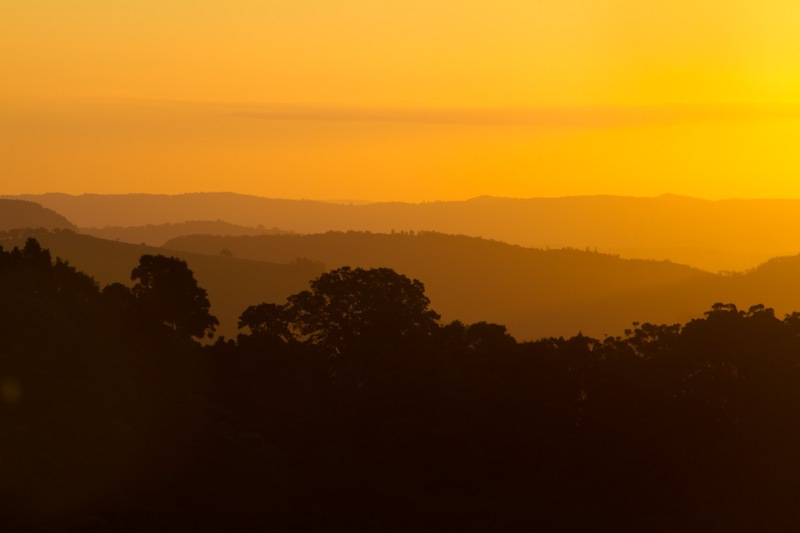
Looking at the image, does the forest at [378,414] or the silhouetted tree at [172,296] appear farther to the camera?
the silhouetted tree at [172,296]

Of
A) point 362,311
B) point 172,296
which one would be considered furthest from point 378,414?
point 172,296

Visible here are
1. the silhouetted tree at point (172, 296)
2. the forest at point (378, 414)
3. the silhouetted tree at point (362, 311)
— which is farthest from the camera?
the silhouetted tree at point (362, 311)

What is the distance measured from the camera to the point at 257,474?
4959cm

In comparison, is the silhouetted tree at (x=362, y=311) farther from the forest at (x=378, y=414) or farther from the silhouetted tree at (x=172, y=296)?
the silhouetted tree at (x=172, y=296)

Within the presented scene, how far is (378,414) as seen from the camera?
6178 centimetres

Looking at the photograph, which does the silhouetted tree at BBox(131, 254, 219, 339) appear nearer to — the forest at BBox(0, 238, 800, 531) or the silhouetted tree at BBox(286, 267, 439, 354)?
the forest at BBox(0, 238, 800, 531)

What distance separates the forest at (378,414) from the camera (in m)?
48.7

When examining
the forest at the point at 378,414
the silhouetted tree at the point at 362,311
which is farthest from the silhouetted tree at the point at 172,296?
the silhouetted tree at the point at 362,311

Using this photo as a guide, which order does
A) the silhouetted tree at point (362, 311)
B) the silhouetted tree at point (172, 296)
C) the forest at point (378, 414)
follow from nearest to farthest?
the forest at point (378, 414) < the silhouetted tree at point (172, 296) < the silhouetted tree at point (362, 311)

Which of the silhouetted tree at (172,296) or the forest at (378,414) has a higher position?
the silhouetted tree at (172,296)

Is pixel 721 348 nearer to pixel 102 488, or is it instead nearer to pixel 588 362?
pixel 588 362

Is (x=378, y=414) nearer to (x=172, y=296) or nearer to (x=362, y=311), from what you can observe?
(x=362, y=311)

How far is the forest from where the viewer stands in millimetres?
48688

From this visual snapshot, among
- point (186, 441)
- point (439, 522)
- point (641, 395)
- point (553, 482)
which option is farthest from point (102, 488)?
point (641, 395)
